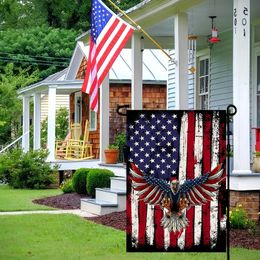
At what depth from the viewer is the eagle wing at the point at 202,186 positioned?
301 inches

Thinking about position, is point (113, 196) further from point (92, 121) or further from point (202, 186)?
point (92, 121)

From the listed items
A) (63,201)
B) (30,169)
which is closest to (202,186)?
(63,201)

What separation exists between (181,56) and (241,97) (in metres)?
3.16

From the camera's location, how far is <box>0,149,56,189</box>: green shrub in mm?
24625

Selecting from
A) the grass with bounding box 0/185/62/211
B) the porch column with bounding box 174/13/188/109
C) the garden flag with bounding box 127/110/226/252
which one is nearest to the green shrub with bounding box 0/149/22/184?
the grass with bounding box 0/185/62/211

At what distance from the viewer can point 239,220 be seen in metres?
12.2

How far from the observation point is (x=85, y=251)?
426 inches

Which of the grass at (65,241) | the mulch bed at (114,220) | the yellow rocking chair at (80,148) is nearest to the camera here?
the grass at (65,241)

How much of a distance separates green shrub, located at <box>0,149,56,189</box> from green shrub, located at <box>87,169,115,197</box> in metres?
6.21

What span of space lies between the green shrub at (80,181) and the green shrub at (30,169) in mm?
4364

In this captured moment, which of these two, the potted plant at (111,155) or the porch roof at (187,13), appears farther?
the potted plant at (111,155)

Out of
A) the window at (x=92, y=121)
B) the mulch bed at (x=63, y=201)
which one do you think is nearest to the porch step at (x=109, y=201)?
the mulch bed at (x=63, y=201)

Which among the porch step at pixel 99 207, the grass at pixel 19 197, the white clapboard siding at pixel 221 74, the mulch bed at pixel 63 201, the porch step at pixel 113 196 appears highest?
the white clapboard siding at pixel 221 74

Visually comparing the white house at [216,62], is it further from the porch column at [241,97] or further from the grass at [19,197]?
the grass at [19,197]
